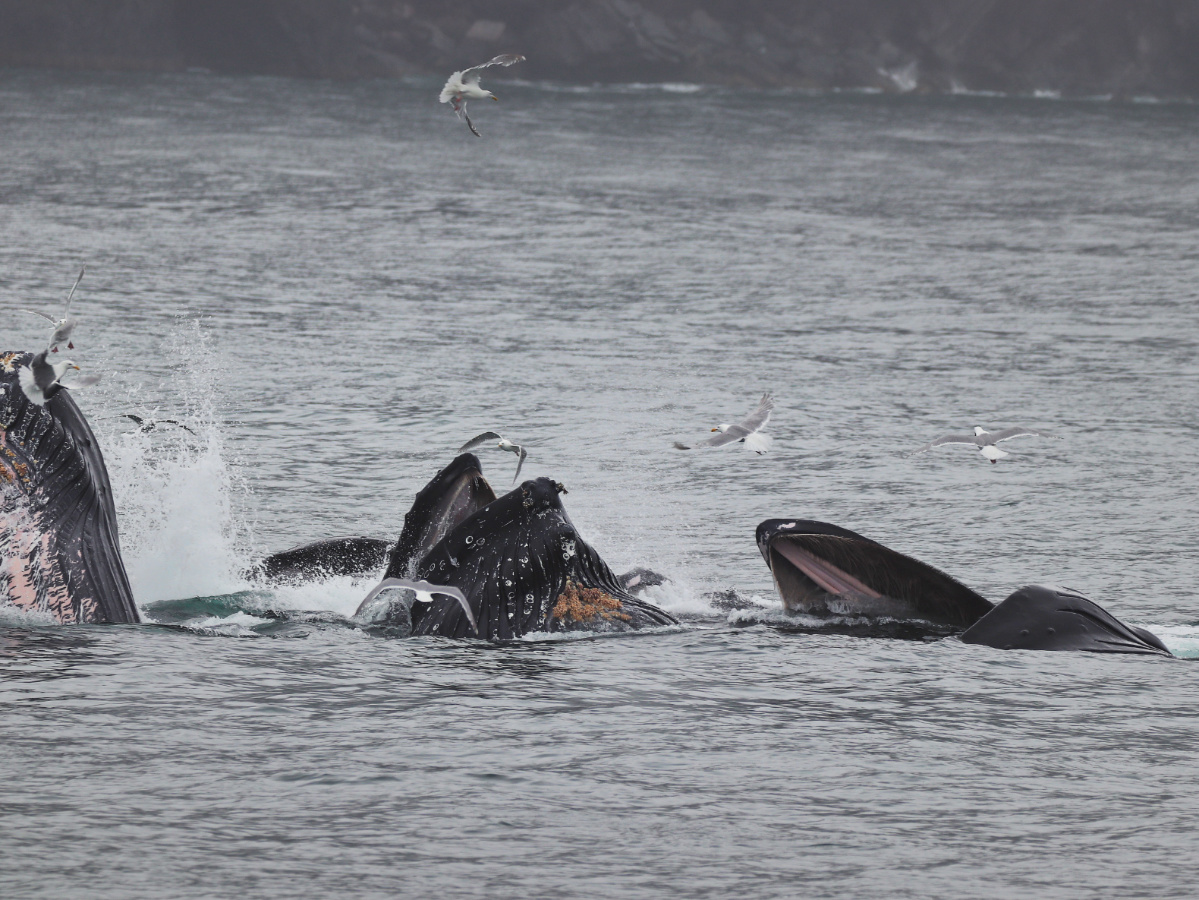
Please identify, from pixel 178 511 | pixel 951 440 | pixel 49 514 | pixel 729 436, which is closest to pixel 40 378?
pixel 49 514

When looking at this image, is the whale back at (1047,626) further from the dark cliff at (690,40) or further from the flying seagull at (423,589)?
the dark cliff at (690,40)

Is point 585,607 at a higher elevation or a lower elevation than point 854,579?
lower

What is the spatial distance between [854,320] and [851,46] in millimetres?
71841

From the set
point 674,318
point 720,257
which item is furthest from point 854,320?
point 720,257

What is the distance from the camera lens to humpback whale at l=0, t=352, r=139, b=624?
12234 mm

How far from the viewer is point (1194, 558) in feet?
54.8

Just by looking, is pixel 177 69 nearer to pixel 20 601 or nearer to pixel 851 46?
pixel 851 46

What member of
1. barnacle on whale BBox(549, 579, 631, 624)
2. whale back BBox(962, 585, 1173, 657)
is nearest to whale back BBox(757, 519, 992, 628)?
whale back BBox(962, 585, 1173, 657)

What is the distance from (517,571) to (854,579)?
245 cm

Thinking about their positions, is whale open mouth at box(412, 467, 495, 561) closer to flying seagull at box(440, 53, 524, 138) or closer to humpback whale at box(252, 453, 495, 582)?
humpback whale at box(252, 453, 495, 582)

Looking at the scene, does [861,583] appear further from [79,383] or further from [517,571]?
[79,383]

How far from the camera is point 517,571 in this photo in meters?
12.3

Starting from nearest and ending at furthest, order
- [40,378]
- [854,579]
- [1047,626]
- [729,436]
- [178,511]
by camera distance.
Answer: [40,378]
[1047,626]
[854,579]
[729,436]
[178,511]

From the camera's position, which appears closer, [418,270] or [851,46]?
[418,270]
